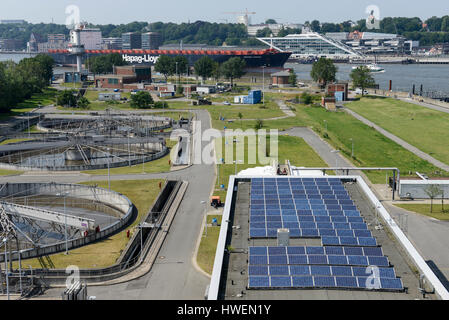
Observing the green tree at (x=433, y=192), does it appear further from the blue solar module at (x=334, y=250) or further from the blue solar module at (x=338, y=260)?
the blue solar module at (x=338, y=260)

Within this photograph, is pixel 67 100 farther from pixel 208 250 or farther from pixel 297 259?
pixel 297 259

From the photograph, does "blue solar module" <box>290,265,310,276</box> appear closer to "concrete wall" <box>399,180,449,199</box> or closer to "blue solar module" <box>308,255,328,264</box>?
"blue solar module" <box>308,255,328,264</box>

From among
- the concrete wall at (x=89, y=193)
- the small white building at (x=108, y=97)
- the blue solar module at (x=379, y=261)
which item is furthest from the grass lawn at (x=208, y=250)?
the small white building at (x=108, y=97)

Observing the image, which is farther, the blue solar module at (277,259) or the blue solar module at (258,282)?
the blue solar module at (277,259)

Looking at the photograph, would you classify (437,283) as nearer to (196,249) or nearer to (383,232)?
(383,232)

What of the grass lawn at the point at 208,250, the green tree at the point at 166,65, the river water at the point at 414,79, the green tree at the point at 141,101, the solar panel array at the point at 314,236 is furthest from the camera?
the green tree at the point at 166,65

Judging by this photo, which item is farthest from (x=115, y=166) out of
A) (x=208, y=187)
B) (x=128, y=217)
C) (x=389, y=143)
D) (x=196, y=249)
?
(x=389, y=143)

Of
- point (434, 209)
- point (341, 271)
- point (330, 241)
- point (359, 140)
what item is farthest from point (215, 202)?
point (359, 140)
